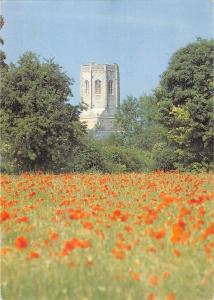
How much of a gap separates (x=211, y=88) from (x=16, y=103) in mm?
10447

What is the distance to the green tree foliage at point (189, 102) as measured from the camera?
102 feet

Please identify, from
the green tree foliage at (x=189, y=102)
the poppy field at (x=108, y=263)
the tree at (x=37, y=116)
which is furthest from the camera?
the green tree foliage at (x=189, y=102)

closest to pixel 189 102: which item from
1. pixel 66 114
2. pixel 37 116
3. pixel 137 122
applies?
pixel 66 114

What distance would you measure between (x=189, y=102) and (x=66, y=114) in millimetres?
7396

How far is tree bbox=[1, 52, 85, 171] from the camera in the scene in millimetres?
25766

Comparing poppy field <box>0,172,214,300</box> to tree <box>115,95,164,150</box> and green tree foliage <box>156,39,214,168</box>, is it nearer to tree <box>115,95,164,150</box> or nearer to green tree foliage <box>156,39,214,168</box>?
green tree foliage <box>156,39,214,168</box>

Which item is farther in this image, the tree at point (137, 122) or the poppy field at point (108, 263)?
the tree at point (137, 122)

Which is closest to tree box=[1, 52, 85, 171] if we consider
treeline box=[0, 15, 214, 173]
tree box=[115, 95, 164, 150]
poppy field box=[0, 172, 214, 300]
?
treeline box=[0, 15, 214, 173]

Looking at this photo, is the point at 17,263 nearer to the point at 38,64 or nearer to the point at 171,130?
the point at 38,64

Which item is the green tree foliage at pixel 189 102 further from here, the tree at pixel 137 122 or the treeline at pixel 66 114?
the tree at pixel 137 122

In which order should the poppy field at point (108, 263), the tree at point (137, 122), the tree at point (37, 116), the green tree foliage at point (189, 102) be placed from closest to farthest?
the poppy field at point (108, 263) → the tree at point (37, 116) → the green tree foliage at point (189, 102) → the tree at point (137, 122)

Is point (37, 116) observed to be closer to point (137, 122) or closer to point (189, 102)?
point (189, 102)

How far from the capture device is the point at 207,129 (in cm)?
3045

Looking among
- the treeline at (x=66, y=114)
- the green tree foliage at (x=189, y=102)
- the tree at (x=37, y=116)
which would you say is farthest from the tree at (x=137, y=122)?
the tree at (x=37, y=116)
